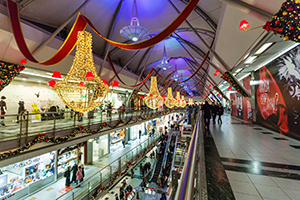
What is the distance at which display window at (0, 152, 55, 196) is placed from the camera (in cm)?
674

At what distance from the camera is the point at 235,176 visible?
2.24m

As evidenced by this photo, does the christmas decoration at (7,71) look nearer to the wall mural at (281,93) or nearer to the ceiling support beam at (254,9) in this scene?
the ceiling support beam at (254,9)

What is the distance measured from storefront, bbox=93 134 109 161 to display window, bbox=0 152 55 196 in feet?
13.3

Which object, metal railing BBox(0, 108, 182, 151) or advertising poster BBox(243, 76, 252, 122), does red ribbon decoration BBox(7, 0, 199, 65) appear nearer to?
metal railing BBox(0, 108, 182, 151)

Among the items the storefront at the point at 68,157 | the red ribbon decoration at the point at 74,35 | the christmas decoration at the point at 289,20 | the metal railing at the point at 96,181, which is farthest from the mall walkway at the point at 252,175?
the storefront at the point at 68,157

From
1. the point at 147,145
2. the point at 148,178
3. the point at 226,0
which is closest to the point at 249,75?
the point at 226,0

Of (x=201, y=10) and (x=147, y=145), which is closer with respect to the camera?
(x=201, y=10)

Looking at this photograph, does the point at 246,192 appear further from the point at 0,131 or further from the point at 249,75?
the point at 249,75

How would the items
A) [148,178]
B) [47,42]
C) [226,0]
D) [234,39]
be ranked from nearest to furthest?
[226,0], [234,39], [47,42], [148,178]

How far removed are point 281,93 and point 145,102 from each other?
747cm

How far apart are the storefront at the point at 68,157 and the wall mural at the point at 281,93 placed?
13.7 m

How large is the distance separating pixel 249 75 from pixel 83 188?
46.8 feet

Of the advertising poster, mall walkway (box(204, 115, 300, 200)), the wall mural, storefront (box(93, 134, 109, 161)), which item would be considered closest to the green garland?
mall walkway (box(204, 115, 300, 200))

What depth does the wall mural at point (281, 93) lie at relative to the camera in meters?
5.67
